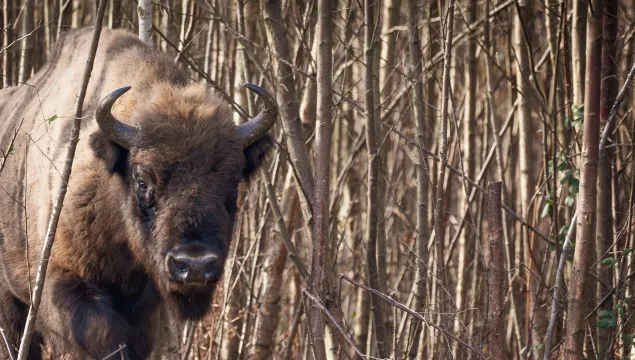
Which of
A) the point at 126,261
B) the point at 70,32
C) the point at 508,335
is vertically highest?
the point at 70,32

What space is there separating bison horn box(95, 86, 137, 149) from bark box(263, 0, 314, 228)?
825mm

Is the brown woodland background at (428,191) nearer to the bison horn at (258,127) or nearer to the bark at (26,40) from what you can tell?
the bark at (26,40)

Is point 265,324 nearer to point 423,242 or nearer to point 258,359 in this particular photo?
point 258,359

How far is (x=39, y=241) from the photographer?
494 cm

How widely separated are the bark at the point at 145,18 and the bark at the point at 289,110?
798 mm

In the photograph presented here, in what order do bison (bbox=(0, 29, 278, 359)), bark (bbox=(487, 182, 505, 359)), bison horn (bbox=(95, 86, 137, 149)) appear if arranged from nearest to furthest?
bark (bbox=(487, 182, 505, 359)), bison (bbox=(0, 29, 278, 359)), bison horn (bbox=(95, 86, 137, 149))

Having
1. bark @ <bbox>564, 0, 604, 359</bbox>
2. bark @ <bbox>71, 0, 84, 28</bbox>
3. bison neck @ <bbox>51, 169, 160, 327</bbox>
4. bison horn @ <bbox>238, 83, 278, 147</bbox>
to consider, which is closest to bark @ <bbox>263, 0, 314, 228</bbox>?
bison horn @ <bbox>238, 83, 278, 147</bbox>

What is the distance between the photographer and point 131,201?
186 inches

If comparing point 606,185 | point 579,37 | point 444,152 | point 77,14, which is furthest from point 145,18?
point 77,14

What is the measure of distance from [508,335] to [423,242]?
3215 mm

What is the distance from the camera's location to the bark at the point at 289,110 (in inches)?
180

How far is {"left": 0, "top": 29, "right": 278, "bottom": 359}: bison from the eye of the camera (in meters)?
4.38

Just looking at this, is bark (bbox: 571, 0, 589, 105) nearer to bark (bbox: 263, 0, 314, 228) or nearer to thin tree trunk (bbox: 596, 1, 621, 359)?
thin tree trunk (bbox: 596, 1, 621, 359)

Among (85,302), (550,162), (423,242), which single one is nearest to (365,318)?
(423,242)
